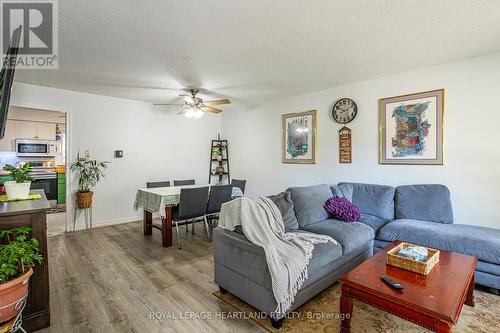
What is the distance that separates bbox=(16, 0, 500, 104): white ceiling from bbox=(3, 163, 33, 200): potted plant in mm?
1295

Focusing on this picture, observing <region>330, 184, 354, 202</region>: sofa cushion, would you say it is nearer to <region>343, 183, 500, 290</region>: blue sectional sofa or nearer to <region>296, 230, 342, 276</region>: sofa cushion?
<region>343, 183, 500, 290</region>: blue sectional sofa

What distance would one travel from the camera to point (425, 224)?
2811mm

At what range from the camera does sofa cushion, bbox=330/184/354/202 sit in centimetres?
343

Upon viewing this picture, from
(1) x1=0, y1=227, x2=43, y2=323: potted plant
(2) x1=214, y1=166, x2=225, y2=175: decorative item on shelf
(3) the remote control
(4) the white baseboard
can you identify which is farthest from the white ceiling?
(2) x1=214, y1=166, x2=225, y2=175: decorative item on shelf

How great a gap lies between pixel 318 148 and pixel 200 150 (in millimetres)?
2909

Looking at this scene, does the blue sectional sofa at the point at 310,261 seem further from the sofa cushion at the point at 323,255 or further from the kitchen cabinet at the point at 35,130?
the kitchen cabinet at the point at 35,130

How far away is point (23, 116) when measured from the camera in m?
6.05

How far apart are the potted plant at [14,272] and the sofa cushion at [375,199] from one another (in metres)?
3.51

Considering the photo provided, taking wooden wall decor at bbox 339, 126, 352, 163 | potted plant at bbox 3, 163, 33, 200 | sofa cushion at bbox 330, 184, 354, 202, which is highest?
wooden wall decor at bbox 339, 126, 352, 163

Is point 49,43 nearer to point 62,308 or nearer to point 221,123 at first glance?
point 62,308

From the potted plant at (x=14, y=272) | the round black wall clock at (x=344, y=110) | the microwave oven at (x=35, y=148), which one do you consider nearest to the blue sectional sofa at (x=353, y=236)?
the round black wall clock at (x=344, y=110)

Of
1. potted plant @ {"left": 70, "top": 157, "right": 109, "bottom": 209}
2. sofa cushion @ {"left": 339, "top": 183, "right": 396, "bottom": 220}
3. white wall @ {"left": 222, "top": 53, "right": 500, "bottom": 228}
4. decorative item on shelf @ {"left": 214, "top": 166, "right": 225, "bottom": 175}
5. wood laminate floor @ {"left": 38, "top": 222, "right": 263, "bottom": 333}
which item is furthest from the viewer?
decorative item on shelf @ {"left": 214, "top": 166, "right": 225, "bottom": 175}

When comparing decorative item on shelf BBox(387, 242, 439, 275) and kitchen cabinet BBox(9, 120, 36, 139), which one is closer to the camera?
decorative item on shelf BBox(387, 242, 439, 275)

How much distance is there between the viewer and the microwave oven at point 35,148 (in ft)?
19.5
